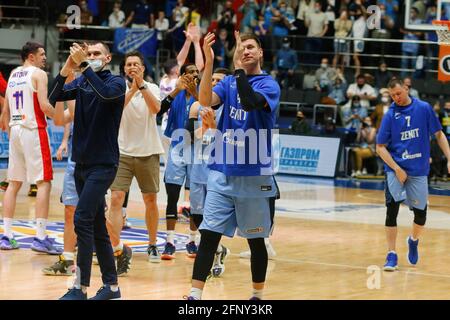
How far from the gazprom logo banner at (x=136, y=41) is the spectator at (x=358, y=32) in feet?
17.7

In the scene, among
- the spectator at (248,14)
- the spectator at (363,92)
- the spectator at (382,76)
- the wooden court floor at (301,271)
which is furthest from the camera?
the spectator at (248,14)

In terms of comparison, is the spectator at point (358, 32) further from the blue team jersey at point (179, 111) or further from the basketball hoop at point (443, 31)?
the blue team jersey at point (179, 111)

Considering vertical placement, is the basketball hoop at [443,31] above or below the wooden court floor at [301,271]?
above

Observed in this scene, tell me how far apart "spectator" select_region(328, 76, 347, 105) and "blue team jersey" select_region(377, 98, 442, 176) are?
14199 mm

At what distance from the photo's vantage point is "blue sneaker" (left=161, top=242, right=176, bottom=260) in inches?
420

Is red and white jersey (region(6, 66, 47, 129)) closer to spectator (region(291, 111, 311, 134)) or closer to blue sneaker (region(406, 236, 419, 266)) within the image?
blue sneaker (region(406, 236, 419, 266))

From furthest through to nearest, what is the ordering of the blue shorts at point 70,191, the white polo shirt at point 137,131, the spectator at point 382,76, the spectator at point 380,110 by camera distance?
the spectator at point 382,76, the spectator at point 380,110, the white polo shirt at point 137,131, the blue shorts at point 70,191

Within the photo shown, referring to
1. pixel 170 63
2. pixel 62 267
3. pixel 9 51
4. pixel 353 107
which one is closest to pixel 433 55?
pixel 353 107

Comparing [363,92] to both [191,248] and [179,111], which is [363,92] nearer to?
[179,111]

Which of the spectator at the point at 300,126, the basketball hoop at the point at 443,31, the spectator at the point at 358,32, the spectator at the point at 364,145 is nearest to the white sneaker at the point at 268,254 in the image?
the basketball hoop at the point at 443,31

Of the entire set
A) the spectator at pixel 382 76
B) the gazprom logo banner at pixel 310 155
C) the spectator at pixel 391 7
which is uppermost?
the spectator at pixel 391 7

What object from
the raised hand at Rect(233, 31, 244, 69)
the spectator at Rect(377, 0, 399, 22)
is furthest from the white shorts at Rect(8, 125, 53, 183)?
the spectator at Rect(377, 0, 399, 22)

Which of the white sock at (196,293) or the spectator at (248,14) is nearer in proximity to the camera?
the white sock at (196,293)

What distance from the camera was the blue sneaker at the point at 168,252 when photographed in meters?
10.7
